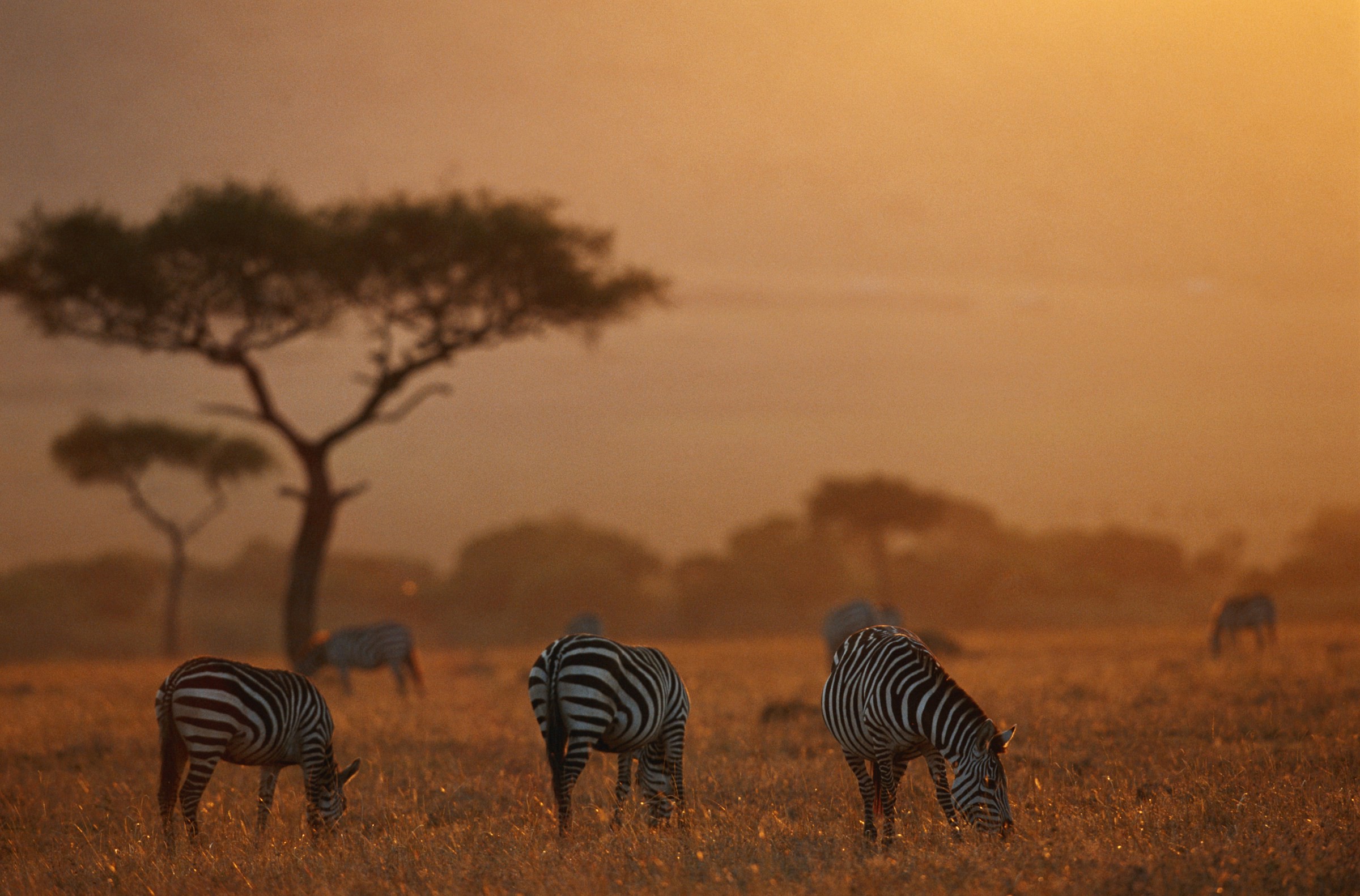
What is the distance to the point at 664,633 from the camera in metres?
61.7

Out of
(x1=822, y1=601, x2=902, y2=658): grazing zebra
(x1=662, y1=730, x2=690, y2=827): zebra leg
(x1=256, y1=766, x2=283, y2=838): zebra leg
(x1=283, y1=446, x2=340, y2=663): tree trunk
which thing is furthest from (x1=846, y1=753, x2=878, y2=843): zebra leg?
(x1=283, y1=446, x2=340, y2=663): tree trunk

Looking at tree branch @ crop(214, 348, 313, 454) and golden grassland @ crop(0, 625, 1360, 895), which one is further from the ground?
tree branch @ crop(214, 348, 313, 454)

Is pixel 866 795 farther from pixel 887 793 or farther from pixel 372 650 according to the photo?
pixel 372 650

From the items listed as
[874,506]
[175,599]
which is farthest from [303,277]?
[874,506]

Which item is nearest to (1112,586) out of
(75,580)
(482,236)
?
(482,236)

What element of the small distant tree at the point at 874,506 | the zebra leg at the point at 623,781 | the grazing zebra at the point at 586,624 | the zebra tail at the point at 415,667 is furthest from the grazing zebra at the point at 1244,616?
the small distant tree at the point at 874,506

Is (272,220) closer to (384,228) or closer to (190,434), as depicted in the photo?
(384,228)

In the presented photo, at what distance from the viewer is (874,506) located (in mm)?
55844

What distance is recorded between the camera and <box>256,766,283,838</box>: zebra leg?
966 cm

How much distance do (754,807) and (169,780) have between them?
459 centimetres

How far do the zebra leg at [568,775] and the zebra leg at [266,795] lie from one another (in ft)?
8.54

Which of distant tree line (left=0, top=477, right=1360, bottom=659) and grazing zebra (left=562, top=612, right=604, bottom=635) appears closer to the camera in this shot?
grazing zebra (left=562, top=612, right=604, bottom=635)

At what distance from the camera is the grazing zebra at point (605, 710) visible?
859cm

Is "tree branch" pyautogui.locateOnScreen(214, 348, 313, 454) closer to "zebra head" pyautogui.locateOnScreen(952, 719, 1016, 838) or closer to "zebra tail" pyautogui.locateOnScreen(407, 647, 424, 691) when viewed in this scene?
"zebra tail" pyautogui.locateOnScreen(407, 647, 424, 691)
